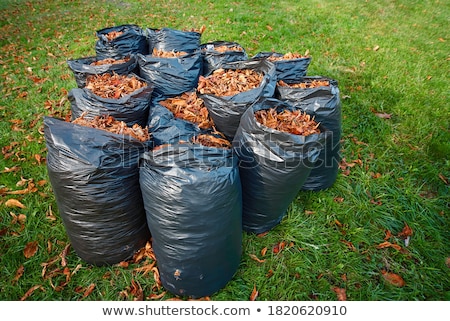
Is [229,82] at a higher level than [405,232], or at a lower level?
higher

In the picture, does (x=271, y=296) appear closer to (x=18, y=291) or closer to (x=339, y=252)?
(x=339, y=252)

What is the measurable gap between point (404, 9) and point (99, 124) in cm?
745

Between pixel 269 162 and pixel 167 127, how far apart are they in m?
0.80

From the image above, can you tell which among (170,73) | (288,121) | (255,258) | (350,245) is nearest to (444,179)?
(350,245)

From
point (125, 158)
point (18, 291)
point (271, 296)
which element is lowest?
point (271, 296)

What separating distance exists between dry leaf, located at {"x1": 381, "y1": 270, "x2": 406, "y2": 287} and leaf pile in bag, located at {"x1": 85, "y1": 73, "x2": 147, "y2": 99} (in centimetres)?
220

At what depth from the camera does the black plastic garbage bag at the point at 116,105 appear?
2.06 meters

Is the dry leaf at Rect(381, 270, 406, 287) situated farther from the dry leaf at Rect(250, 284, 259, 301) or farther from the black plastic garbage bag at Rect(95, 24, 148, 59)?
the black plastic garbage bag at Rect(95, 24, 148, 59)

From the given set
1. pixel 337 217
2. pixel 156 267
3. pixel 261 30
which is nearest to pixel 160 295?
pixel 156 267

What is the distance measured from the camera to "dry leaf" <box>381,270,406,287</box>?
1.95 metres

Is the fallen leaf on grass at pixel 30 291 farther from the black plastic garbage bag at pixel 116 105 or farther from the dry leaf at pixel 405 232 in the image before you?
the dry leaf at pixel 405 232

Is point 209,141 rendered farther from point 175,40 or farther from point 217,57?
point 175,40

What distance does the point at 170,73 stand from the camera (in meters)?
2.50

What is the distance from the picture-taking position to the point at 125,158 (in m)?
1.72
